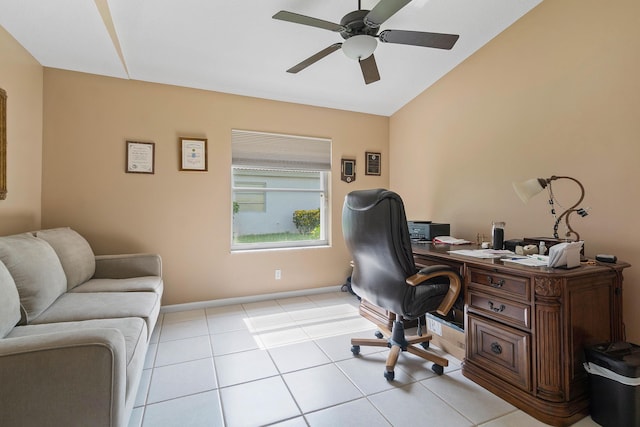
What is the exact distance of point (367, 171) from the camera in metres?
3.96

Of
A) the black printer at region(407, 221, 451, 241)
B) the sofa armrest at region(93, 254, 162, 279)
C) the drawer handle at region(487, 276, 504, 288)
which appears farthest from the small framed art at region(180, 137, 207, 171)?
the drawer handle at region(487, 276, 504, 288)

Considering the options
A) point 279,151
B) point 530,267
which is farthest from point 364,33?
point 279,151

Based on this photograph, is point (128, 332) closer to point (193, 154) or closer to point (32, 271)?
point (32, 271)

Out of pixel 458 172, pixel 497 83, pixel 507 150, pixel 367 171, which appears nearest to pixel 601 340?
pixel 507 150

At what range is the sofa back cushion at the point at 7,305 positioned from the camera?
124 cm

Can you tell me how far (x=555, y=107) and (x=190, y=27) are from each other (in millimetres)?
2883

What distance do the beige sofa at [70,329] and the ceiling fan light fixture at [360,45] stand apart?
6.46ft

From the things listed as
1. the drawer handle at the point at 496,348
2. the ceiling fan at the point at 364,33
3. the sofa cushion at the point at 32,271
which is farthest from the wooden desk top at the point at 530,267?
the sofa cushion at the point at 32,271

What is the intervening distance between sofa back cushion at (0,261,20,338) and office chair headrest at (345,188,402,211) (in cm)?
174

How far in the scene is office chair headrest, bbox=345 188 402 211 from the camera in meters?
1.68

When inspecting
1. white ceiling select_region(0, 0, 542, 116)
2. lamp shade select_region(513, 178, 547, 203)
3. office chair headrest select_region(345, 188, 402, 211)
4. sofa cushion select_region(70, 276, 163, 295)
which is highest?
white ceiling select_region(0, 0, 542, 116)

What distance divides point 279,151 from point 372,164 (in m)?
1.30

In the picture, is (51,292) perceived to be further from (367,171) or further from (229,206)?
(367,171)

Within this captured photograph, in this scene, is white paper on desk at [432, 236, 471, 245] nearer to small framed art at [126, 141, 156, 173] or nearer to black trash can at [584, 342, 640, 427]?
black trash can at [584, 342, 640, 427]
